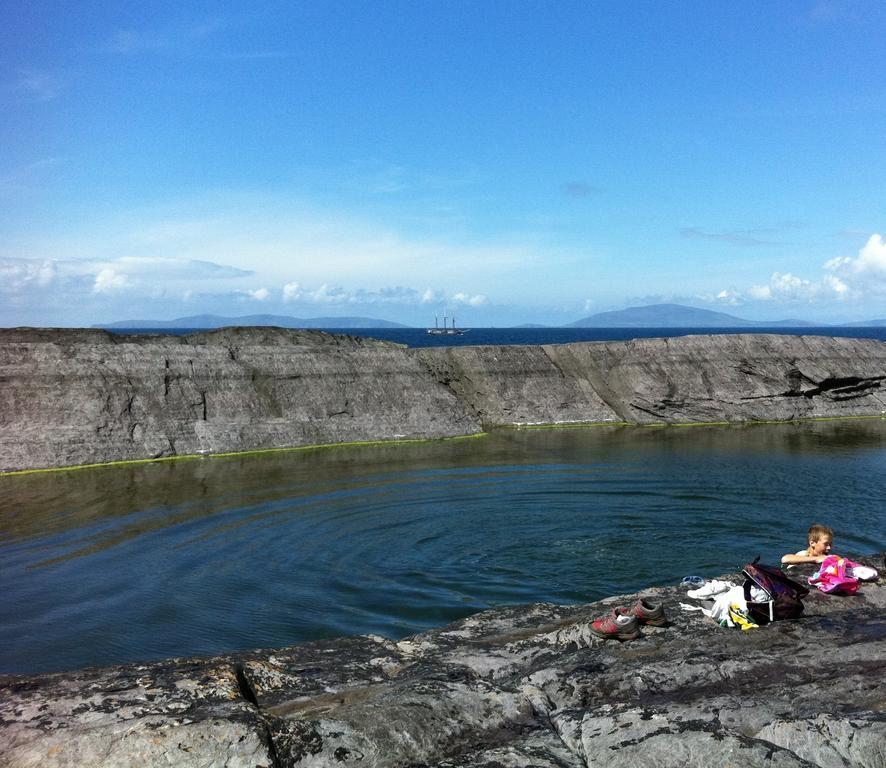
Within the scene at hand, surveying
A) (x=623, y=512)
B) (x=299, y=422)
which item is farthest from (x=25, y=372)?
(x=623, y=512)

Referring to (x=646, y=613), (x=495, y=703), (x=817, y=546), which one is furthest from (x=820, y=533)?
(x=495, y=703)

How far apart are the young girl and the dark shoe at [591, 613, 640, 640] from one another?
11.8ft

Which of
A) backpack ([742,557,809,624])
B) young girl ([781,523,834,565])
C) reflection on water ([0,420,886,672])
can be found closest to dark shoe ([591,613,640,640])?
backpack ([742,557,809,624])

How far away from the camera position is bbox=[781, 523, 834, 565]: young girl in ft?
36.9

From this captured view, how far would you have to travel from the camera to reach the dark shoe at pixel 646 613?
9508 mm

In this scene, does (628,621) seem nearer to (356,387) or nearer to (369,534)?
(369,534)

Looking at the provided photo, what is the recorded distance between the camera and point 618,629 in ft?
30.4

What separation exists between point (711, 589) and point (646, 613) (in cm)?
185

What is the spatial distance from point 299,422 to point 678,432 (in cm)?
1467

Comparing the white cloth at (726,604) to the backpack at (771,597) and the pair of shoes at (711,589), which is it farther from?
the pair of shoes at (711,589)

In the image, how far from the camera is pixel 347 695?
807 centimetres

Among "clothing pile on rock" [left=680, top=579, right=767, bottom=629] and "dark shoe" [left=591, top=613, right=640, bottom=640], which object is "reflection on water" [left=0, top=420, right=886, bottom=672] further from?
"dark shoe" [left=591, top=613, right=640, bottom=640]

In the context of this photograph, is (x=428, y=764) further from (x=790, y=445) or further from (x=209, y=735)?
(x=790, y=445)

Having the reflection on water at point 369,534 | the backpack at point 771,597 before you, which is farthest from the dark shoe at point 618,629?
the reflection on water at point 369,534
